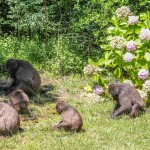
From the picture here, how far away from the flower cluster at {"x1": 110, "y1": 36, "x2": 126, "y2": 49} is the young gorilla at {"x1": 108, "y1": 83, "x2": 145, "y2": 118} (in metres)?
1.15

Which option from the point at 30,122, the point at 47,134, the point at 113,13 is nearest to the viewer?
the point at 47,134

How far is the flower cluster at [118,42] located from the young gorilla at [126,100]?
3.77 ft

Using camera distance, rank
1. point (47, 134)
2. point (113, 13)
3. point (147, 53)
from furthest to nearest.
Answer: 1. point (113, 13)
2. point (147, 53)
3. point (47, 134)

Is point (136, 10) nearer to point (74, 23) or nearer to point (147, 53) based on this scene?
point (74, 23)

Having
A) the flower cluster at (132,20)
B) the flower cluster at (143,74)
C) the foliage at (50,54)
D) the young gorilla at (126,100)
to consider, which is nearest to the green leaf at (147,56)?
the flower cluster at (143,74)

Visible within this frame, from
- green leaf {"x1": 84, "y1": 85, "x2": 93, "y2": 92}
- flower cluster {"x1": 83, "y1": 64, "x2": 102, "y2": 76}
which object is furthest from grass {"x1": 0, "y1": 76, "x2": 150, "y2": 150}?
flower cluster {"x1": 83, "y1": 64, "x2": 102, "y2": 76}

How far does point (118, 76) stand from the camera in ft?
35.9

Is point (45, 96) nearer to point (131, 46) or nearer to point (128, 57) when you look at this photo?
point (128, 57)

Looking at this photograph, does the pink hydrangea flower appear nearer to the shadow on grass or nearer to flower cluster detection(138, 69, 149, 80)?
the shadow on grass

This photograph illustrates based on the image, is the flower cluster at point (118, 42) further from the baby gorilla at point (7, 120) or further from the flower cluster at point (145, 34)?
the baby gorilla at point (7, 120)

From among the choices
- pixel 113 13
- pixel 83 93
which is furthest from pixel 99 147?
pixel 113 13

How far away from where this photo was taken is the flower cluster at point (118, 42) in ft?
34.1

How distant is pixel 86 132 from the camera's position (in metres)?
8.31

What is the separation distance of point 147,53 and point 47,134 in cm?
329
